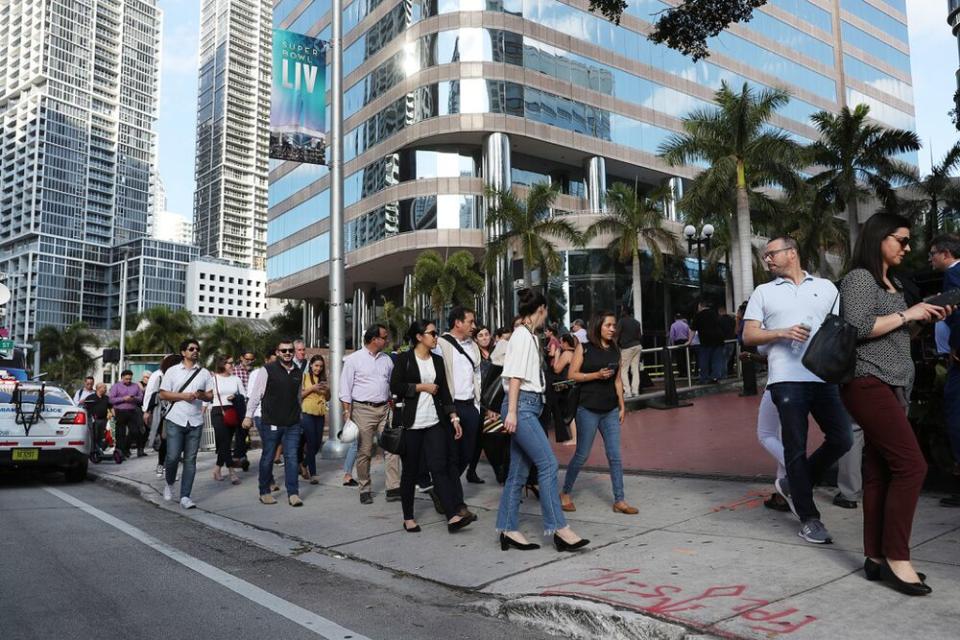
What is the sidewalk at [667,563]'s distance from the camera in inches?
139

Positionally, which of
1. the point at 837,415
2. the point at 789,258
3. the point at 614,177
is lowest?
the point at 837,415

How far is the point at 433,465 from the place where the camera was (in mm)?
6227

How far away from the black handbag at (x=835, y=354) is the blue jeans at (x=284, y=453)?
5924mm

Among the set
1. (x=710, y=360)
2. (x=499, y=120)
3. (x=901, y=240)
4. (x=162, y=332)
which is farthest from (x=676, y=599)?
(x=162, y=332)

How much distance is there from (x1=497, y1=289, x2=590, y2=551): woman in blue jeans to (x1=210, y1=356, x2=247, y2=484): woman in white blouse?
6.20 m

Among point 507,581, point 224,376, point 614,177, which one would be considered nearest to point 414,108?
point 614,177

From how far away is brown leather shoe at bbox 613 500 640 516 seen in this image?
6.34m

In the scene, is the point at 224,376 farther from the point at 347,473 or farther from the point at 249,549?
the point at 249,549

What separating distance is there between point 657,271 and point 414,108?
52.9ft

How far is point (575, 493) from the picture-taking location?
7.61 m

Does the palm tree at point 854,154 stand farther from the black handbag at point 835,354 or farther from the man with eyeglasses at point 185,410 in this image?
the black handbag at point 835,354

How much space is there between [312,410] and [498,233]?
97.7 feet

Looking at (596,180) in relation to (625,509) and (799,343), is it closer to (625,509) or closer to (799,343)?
(625,509)

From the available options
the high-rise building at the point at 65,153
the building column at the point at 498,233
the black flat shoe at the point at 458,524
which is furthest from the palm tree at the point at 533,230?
the high-rise building at the point at 65,153
